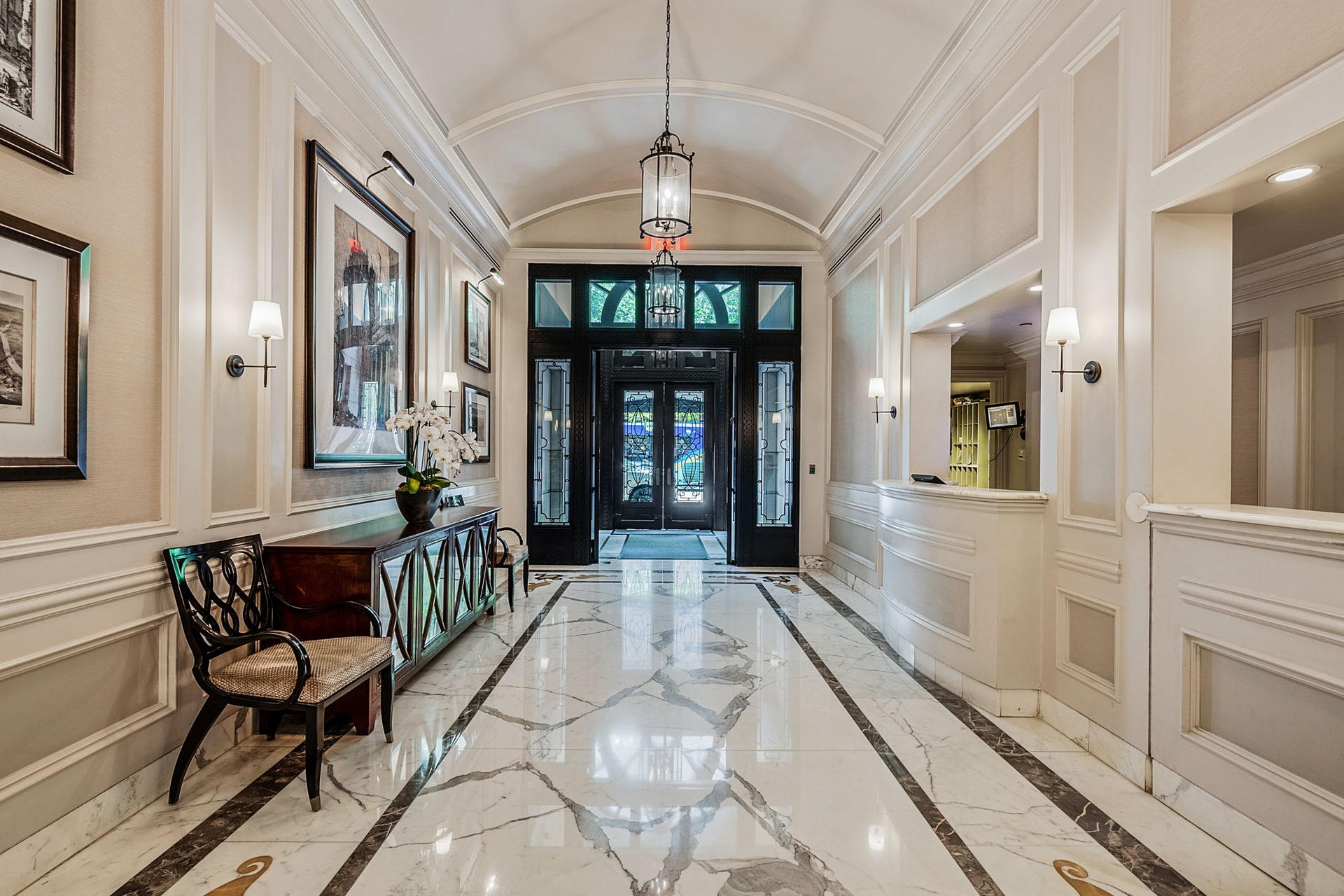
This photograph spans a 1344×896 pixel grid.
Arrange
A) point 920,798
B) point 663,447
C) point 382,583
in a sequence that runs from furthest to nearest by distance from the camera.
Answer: point 663,447 → point 382,583 → point 920,798

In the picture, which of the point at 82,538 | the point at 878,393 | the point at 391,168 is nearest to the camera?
the point at 82,538

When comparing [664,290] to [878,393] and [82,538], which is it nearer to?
[878,393]

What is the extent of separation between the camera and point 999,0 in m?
3.31

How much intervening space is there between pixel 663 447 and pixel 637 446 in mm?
475

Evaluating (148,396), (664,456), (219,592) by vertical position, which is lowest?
(219,592)

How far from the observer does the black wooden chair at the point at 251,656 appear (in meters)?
2.30

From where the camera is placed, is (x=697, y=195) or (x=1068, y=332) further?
(x=697, y=195)

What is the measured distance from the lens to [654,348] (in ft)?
24.0

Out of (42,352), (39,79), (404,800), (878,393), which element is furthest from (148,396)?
(878,393)

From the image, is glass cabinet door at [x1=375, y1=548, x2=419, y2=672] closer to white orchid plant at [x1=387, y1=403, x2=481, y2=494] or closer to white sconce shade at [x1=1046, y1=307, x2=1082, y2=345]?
white orchid plant at [x1=387, y1=403, x2=481, y2=494]

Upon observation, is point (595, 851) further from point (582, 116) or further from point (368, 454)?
point (582, 116)

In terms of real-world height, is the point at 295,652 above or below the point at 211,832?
above

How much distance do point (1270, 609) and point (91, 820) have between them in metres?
3.95

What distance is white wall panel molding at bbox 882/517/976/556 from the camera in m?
3.38
